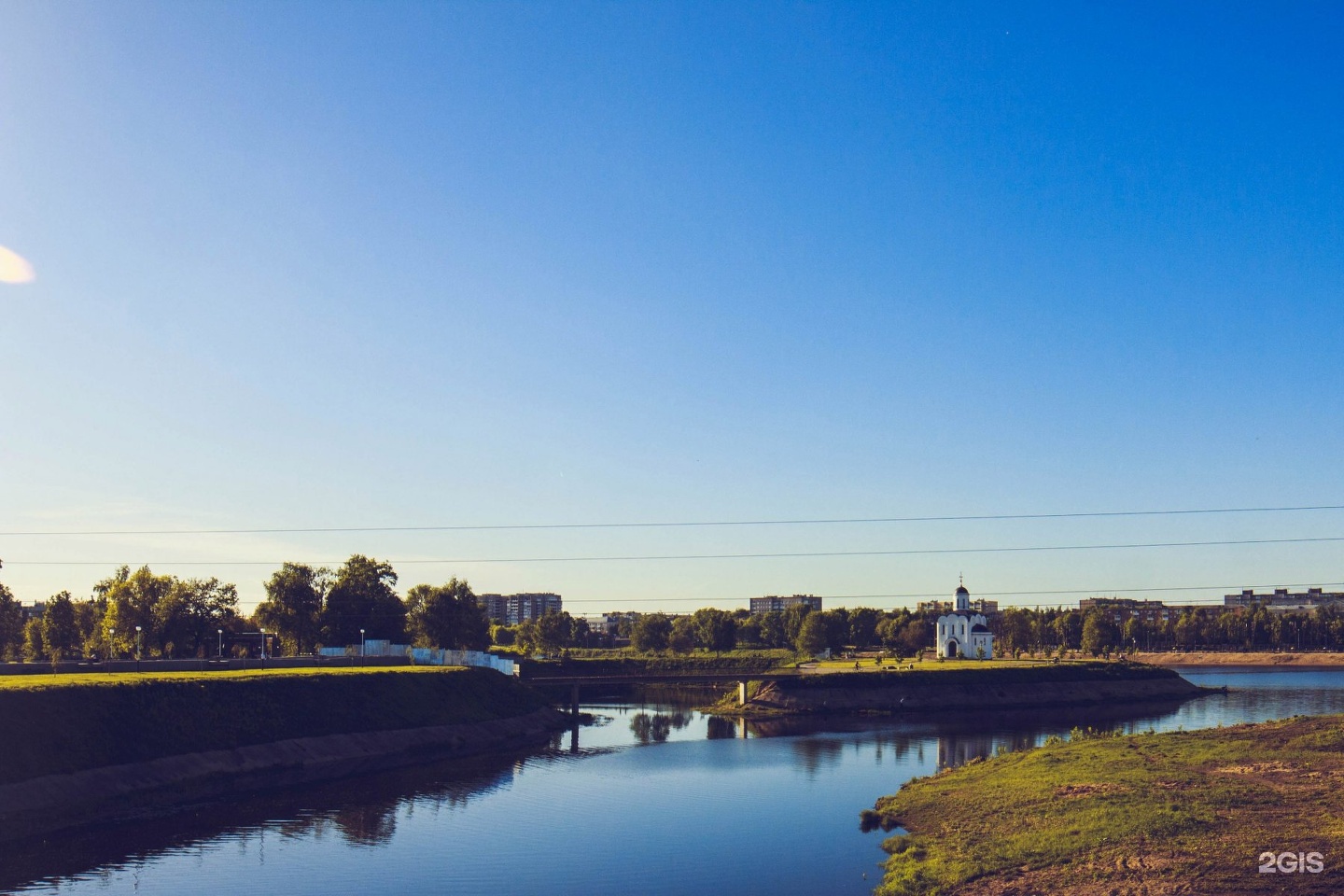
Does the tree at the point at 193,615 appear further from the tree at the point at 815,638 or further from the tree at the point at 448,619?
the tree at the point at 815,638

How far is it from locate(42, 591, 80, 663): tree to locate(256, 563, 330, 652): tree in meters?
32.9

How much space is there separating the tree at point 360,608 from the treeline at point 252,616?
0.39 ft

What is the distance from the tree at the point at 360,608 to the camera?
131875 millimetres

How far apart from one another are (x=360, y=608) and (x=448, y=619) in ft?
39.5

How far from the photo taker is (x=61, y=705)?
2363 inches

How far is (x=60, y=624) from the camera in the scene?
459 feet

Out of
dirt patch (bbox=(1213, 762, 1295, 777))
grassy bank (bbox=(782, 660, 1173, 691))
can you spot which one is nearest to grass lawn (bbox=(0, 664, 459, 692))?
grassy bank (bbox=(782, 660, 1173, 691))

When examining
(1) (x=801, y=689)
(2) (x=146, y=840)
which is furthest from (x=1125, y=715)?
(2) (x=146, y=840)

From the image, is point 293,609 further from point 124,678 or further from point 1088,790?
point 1088,790

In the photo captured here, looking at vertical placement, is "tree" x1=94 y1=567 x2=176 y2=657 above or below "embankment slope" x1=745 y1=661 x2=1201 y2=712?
above

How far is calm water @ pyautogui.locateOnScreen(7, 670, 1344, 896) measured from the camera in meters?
42.2

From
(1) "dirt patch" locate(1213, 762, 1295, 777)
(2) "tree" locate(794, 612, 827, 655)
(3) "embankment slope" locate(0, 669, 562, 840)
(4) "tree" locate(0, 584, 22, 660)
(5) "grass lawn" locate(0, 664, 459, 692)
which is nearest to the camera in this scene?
(1) "dirt patch" locate(1213, 762, 1295, 777)

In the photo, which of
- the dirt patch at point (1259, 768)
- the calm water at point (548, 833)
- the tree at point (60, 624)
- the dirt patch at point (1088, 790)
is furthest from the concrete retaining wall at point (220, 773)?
the tree at point (60, 624)

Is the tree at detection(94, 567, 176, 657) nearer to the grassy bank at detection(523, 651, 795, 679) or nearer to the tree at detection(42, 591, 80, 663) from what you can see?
the tree at detection(42, 591, 80, 663)
